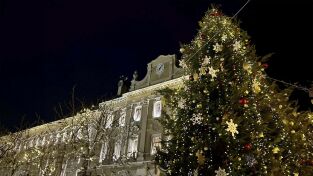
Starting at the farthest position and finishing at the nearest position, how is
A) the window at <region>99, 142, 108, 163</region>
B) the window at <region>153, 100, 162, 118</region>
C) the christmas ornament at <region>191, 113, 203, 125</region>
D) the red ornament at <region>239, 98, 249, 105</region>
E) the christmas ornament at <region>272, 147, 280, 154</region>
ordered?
the window at <region>99, 142, 108, 163</region>, the window at <region>153, 100, 162, 118</region>, the christmas ornament at <region>191, 113, 203, 125</region>, the red ornament at <region>239, 98, 249, 105</region>, the christmas ornament at <region>272, 147, 280, 154</region>

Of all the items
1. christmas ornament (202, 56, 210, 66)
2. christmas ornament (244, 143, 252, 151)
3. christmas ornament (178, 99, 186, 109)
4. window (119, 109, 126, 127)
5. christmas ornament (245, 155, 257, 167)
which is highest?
window (119, 109, 126, 127)

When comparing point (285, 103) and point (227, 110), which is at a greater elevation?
point (285, 103)

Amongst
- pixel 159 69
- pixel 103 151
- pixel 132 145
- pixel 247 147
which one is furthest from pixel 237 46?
pixel 103 151

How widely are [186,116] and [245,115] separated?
2.05m

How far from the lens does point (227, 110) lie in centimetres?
1108

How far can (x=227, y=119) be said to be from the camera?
1077cm

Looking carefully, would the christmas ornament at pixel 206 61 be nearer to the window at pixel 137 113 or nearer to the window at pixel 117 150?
the window at pixel 137 113

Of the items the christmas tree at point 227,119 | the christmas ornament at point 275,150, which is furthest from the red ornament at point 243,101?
the christmas ornament at point 275,150

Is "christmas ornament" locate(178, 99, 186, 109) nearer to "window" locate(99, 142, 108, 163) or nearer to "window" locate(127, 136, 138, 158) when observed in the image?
"window" locate(127, 136, 138, 158)

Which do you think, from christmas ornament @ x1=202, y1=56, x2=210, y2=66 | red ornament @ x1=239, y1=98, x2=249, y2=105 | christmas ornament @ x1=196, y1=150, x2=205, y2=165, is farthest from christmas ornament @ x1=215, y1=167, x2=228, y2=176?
christmas ornament @ x1=202, y1=56, x2=210, y2=66

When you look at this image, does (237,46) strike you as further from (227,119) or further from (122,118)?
(122,118)

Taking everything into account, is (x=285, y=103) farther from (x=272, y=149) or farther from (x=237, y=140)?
(x=237, y=140)

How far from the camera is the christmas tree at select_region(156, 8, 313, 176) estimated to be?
1055 centimetres

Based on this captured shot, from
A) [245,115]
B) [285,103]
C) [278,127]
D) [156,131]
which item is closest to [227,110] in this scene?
[245,115]
